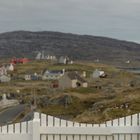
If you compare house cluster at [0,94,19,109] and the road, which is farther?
house cluster at [0,94,19,109]

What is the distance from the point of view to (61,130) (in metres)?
6.39

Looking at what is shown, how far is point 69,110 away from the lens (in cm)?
5606

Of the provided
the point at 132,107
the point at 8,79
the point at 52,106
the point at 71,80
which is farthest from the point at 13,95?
the point at 132,107

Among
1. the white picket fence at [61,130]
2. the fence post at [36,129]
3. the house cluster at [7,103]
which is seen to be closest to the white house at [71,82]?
the house cluster at [7,103]

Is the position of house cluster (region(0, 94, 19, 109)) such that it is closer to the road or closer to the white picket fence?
the road

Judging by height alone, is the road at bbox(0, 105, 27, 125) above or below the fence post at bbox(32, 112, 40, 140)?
below

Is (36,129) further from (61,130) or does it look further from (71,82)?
(71,82)

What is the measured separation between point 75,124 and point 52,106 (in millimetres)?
55302

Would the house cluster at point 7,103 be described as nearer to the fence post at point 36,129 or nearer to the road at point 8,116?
the road at point 8,116

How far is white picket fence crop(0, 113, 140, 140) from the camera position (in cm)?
640

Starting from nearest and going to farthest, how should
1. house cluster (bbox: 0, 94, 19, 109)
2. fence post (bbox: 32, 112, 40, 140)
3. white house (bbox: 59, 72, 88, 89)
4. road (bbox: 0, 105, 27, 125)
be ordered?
fence post (bbox: 32, 112, 40, 140) < road (bbox: 0, 105, 27, 125) < house cluster (bbox: 0, 94, 19, 109) < white house (bbox: 59, 72, 88, 89)

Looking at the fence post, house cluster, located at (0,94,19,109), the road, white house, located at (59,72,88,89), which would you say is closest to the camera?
the fence post

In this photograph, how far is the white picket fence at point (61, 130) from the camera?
6402 millimetres

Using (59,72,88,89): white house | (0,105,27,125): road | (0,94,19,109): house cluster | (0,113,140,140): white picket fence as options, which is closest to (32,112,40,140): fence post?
(0,113,140,140): white picket fence
